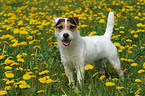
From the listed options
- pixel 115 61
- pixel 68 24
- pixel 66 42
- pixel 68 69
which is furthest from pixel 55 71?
pixel 68 24

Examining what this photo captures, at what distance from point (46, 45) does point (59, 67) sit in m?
1.41

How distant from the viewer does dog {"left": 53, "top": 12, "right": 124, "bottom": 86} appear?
Result: 3371 millimetres

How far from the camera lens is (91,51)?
377 cm

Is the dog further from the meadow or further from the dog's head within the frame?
the meadow

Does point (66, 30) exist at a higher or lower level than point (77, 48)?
higher

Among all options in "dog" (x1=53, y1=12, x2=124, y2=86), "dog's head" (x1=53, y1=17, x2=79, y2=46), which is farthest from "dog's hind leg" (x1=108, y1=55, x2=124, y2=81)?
"dog's head" (x1=53, y1=17, x2=79, y2=46)

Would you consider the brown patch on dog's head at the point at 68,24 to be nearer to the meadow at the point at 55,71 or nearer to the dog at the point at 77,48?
the dog at the point at 77,48

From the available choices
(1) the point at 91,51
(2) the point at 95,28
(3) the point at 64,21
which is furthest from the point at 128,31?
(3) the point at 64,21

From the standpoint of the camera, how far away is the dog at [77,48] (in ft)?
11.1

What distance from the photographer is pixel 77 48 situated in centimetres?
357

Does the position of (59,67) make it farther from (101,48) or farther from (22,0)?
(22,0)

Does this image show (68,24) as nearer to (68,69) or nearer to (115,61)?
(68,69)

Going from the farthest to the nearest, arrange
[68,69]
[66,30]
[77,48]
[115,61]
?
1. [115,61]
2. [68,69]
3. [77,48]
4. [66,30]

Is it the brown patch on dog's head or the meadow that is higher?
the brown patch on dog's head
